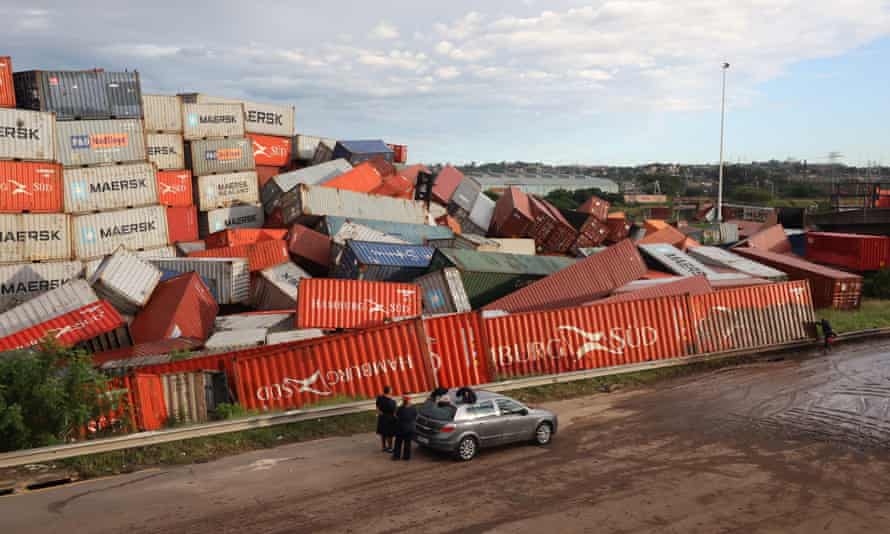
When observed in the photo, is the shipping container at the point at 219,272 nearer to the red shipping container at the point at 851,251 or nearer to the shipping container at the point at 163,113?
the shipping container at the point at 163,113

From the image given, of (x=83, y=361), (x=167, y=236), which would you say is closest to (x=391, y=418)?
(x=83, y=361)

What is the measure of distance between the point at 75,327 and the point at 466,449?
16582mm

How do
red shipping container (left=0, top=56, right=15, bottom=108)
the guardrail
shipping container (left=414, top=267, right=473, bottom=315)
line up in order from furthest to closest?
red shipping container (left=0, top=56, right=15, bottom=108)
shipping container (left=414, top=267, right=473, bottom=315)
the guardrail

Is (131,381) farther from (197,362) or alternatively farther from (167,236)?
(167,236)

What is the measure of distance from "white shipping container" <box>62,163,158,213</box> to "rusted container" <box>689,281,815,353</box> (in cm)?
2788

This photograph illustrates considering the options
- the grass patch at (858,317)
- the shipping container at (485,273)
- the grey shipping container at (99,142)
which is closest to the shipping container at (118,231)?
the grey shipping container at (99,142)

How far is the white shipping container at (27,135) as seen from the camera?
3092 cm

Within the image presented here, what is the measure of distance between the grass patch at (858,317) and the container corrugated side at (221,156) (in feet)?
111

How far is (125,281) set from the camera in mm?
26328

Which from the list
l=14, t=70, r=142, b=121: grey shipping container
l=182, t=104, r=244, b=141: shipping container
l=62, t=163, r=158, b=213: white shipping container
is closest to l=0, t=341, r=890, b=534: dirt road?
l=62, t=163, r=158, b=213: white shipping container

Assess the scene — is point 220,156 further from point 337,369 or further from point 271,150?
point 337,369

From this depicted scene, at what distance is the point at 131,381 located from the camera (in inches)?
652

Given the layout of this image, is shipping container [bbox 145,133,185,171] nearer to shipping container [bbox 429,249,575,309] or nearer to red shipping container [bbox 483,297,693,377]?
shipping container [bbox 429,249,575,309]

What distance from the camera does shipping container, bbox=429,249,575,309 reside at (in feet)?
99.7
